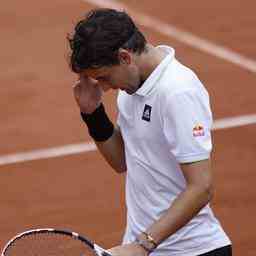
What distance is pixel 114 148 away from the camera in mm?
4992

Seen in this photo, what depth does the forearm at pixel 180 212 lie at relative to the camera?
14.0 ft

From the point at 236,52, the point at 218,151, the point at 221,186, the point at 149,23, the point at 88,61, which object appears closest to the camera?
the point at 88,61

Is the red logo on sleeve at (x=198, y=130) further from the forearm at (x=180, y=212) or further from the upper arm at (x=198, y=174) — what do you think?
the forearm at (x=180, y=212)

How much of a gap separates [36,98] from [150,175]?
5.68 meters

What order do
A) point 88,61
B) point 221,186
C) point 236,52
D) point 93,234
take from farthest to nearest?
point 236,52 < point 221,186 < point 93,234 < point 88,61

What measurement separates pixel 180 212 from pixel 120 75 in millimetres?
674

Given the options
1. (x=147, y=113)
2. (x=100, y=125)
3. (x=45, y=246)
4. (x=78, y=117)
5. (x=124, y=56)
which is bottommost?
(x=78, y=117)

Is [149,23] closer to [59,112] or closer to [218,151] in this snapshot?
[59,112]

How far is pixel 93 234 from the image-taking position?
775cm

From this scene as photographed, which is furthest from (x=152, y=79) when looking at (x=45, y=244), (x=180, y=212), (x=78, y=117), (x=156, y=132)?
(x=78, y=117)

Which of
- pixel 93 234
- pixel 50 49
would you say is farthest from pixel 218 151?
pixel 50 49

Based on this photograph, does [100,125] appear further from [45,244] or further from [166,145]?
[45,244]

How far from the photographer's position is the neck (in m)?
4.42

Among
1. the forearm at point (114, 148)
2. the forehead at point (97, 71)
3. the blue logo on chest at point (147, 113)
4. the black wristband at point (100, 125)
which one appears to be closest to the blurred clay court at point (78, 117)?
the forearm at point (114, 148)
